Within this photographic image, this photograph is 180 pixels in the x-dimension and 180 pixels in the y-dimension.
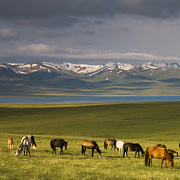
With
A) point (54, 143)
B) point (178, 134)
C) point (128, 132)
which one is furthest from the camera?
point (128, 132)

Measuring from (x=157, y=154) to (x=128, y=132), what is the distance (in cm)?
3952

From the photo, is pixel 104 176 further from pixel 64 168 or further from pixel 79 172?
pixel 64 168

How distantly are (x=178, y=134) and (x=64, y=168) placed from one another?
39.7 meters

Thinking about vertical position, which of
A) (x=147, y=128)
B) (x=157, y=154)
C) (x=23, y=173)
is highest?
(x=147, y=128)

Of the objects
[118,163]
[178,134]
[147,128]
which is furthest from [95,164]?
[147,128]

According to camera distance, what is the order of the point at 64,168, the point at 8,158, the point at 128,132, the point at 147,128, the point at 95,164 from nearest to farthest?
the point at 64,168, the point at 95,164, the point at 8,158, the point at 128,132, the point at 147,128

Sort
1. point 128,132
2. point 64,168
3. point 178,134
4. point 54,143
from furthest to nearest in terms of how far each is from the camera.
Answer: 1. point 128,132
2. point 178,134
3. point 54,143
4. point 64,168

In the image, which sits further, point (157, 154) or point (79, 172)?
point (157, 154)

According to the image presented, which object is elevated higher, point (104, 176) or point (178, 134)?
point (178, 134)

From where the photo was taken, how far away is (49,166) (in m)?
18.8

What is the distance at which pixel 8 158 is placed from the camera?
2191 cm

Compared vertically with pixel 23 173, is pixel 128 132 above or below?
above

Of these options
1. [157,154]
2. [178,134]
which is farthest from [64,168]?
[178,134]

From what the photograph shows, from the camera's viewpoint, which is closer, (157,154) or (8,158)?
(157,154)
